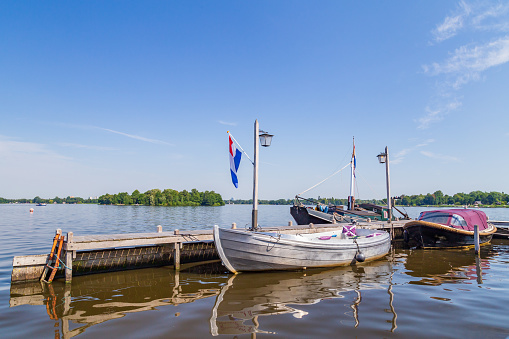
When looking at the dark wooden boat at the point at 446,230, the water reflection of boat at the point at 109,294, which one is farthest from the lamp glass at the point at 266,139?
the dark wooden boat at the point at 446,230

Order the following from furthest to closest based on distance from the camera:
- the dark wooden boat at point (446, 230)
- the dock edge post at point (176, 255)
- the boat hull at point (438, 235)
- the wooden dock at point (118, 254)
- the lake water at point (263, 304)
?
the dark wooden boat at point (446, 230) → the boat hull at point (438, 235) → the dock edge post at point (176, 255) → the wooden dock at point (118, 254) → the lake water at point (263, 304)

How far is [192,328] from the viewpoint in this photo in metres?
6.96

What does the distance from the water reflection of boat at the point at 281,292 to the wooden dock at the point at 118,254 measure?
142 inches

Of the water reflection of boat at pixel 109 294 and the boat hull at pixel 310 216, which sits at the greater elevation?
the boat hull at pixel 310 216

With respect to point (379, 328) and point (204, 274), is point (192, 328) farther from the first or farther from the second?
point (204, 274)

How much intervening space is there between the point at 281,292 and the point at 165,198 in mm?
133466

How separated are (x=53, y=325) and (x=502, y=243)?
30.4 m

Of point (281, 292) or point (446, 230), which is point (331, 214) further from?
point (281, 292)

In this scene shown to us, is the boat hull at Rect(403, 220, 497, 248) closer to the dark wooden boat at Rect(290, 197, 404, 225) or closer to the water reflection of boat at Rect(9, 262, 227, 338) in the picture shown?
the dark wooden boat at Rect(290, 197, 404, 225)

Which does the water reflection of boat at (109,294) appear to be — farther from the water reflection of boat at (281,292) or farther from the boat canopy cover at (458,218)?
the boat canopy cover at (458,218)

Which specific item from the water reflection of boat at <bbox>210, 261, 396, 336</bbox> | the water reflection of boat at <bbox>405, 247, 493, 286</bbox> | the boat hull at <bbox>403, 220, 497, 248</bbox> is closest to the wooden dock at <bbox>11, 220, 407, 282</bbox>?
the water reflection of boat at <bbox>210, 261, 396, 336</bbox>

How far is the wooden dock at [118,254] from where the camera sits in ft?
36.0

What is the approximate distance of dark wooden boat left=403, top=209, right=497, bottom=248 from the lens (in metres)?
19.5

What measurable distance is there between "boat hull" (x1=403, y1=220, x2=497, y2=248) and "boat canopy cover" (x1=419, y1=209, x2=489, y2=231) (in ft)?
2.67
